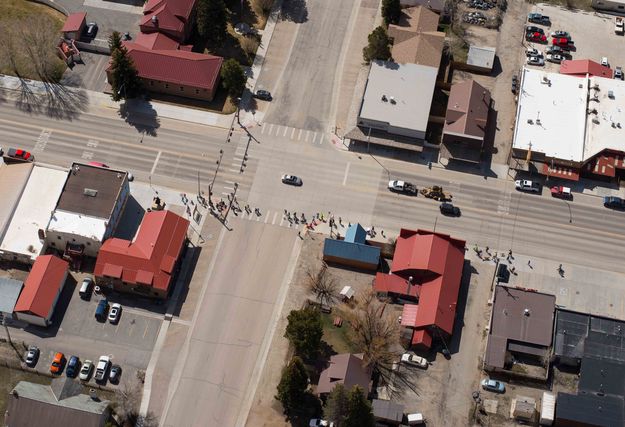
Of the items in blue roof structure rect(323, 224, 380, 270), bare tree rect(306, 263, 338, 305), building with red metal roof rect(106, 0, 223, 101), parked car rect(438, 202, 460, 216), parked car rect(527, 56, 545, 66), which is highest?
parked car rect(527, 56, 545, 66)

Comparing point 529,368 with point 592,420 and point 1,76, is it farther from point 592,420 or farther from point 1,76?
point 1,76

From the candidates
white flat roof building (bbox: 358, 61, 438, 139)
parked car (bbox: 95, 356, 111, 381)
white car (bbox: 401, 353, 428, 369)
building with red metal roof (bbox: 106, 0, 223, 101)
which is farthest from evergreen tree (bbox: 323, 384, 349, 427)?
building with red metal roof (bbox: 106, 0, 223, 101)

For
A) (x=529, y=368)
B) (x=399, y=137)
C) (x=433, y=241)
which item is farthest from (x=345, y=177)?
(x=529, y=368)

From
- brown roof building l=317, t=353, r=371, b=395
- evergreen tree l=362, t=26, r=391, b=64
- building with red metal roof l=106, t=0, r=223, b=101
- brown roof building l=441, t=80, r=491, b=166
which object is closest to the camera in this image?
brown roof building l=317, t=353, r=371, b=395

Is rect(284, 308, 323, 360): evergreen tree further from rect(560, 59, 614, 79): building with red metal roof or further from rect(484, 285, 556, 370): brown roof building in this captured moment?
rect(560, 59, 614, 79): building with red metal roof

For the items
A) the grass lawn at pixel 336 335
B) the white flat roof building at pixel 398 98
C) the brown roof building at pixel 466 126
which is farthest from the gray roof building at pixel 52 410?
the brown roof building at pixel 466 126

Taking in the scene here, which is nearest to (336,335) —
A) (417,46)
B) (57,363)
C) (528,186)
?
(57,363)

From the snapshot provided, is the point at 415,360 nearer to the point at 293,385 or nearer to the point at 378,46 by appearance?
the point at 293,385
